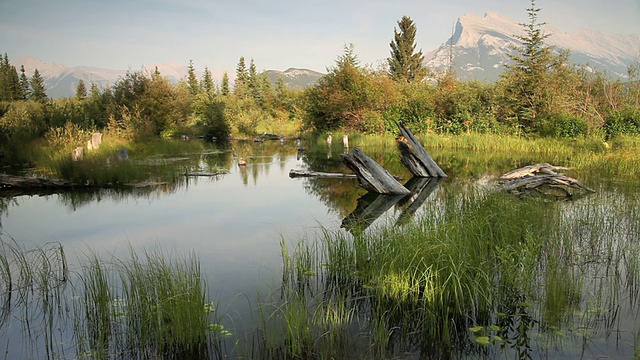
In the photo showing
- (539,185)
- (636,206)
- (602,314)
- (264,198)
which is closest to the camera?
A: (602,314)

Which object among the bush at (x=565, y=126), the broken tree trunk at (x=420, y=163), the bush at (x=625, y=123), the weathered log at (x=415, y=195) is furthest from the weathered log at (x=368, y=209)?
the bush at (x=565, y=126)

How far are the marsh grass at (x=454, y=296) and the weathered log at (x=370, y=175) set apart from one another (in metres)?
4.66

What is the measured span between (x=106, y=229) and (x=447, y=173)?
9.82 metres

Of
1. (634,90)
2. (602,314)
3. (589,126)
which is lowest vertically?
(602,314)

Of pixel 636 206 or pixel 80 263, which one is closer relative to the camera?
pixel 80 263

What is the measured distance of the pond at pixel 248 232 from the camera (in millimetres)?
3826

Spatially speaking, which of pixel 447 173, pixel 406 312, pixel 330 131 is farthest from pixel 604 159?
pixel 330 131

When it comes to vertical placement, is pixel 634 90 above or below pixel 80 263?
above

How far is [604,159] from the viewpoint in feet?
43.5

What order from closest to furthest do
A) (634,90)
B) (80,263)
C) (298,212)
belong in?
(80,263)
(298,212)
(634,90)

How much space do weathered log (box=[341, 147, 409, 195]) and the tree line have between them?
11689 millimetres

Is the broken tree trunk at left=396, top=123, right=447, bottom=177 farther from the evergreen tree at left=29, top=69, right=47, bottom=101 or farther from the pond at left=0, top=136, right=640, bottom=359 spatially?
the evergreen tree at left=29, top=69, right=47, bottom=101

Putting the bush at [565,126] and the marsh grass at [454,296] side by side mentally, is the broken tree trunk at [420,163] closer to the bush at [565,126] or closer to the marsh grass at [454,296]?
the marsh grass at [454,296]

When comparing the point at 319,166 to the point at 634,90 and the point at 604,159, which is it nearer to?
the point at 604,159
